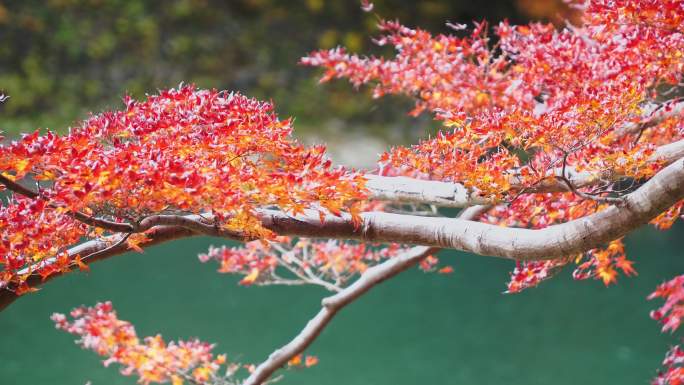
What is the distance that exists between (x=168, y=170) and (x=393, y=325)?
167 inches

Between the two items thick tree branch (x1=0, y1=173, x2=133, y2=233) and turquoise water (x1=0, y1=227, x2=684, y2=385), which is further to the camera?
turquoise water (x1=0, y1=227, x2=684, y2=385)

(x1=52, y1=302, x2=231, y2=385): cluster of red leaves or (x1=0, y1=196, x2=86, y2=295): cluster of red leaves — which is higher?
(x1=52, y1=302, x2=231, y2=385): cluster of red leaves

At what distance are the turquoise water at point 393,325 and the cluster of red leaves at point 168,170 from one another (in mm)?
3249

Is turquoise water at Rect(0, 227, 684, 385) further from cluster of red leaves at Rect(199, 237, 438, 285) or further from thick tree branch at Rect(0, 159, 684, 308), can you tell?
thick tree branch at Rect(0, 159, 684, 308)

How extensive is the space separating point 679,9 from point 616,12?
0.51 ft

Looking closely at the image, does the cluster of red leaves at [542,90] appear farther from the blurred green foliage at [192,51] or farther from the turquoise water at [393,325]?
the blurred green foliage at [192,51]

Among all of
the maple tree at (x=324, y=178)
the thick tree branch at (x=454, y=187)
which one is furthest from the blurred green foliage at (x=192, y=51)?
the maple tree at (x=324, y=178)

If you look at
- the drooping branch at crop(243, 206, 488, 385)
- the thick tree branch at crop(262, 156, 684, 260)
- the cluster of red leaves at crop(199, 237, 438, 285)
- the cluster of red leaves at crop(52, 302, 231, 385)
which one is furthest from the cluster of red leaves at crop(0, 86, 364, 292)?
the cluster of red leaves at crop(199, 237, 438, 285)

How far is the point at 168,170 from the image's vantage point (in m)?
1.34

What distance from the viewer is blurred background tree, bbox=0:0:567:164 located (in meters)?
9.87

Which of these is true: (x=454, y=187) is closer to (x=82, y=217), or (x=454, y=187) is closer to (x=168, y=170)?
(x=168, y=170)

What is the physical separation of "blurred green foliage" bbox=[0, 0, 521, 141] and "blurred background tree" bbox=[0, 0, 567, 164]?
15mm

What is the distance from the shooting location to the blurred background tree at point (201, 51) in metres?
9.87

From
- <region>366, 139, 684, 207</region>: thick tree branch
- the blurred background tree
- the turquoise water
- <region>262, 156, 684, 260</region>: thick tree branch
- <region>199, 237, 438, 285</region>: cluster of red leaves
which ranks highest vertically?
the blurred background tree
